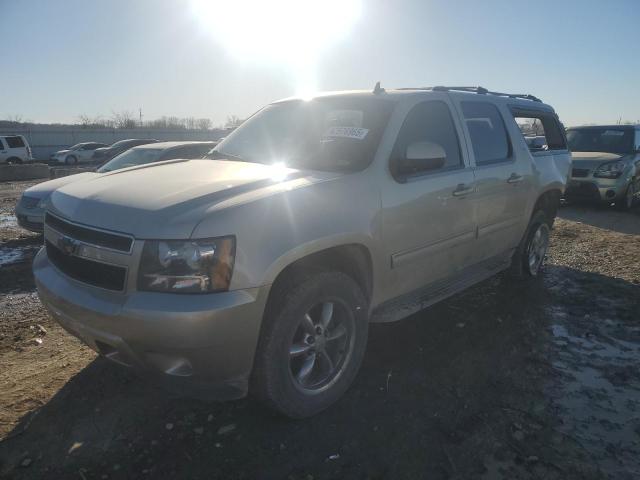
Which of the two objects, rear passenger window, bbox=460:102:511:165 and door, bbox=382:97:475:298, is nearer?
door, bbox=382:97:475:298

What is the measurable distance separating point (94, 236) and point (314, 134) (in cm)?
175

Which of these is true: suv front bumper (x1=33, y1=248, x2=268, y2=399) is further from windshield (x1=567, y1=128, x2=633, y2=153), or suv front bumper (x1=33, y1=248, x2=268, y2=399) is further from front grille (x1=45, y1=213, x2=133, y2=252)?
windshield (x1=567, y1=128, x2=633, y2=153)

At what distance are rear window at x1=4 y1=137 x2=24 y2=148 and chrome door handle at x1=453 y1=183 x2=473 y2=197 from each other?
29374 millimetres

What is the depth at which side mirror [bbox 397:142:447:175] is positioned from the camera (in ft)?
10.1

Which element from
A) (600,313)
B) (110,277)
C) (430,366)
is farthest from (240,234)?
(600,313)

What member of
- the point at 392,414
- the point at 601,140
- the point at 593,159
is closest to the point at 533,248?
the point at 392,414

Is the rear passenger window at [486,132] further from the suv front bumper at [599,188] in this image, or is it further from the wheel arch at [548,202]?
the suv front bumper at [599,188]

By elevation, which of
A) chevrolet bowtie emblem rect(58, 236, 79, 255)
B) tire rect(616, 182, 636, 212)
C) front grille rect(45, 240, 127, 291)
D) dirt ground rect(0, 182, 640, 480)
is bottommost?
dirt ground rect(0, 182, 640, 480)

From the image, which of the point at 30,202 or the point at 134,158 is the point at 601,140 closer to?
the point at 134,158

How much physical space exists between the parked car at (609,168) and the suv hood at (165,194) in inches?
338

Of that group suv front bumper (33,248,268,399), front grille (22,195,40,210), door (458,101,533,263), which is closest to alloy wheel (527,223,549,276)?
door (458,101,533,263)

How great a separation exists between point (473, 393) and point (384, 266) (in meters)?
1.03

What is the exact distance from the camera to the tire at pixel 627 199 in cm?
1013

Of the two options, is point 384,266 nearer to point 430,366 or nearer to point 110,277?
point 430,366
